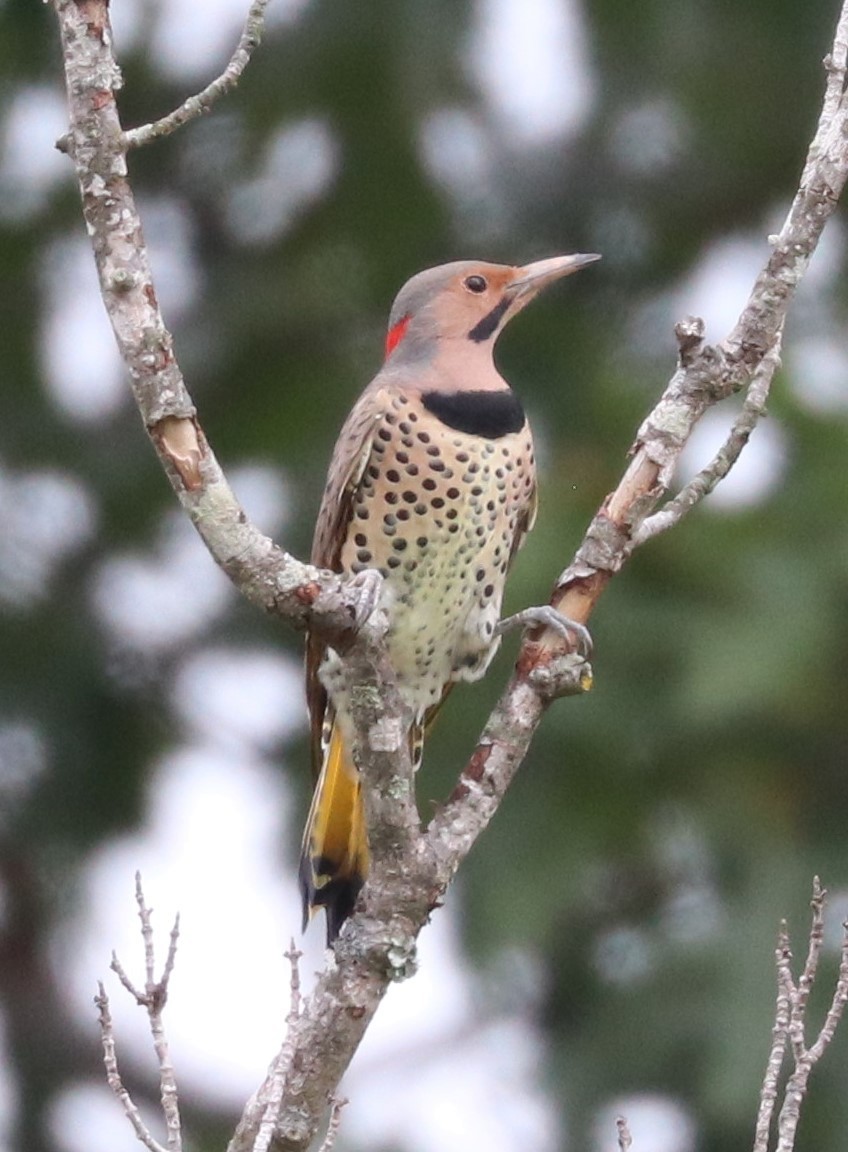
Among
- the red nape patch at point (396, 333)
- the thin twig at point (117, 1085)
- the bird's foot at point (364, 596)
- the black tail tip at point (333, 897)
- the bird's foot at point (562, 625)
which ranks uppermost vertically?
the red nape patch at point (396, 333)

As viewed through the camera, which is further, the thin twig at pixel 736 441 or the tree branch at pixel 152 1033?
the thin twig at pixel 736 441

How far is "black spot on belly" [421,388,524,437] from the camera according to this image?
510cm

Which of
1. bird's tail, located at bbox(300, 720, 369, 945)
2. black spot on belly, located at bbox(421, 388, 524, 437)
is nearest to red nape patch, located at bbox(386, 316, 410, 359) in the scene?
black spot on belly, located at bbox(421, 388, 524, 437)

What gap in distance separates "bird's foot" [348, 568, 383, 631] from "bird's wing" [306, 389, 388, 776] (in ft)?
4.02

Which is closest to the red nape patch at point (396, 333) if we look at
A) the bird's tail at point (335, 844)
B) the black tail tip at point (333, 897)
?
the bird's tail at point (335, 844)

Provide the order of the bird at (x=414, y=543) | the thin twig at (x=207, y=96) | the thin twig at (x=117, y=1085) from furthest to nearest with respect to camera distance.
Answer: the bird at (x=414, y=543)
the thin twig at (x=207, y=96)
the thin twig at (x=117, y=1085)

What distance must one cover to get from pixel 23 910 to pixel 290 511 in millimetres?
1988

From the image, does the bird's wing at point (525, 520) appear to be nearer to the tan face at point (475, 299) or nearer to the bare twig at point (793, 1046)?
the tan face at point (475, 299)

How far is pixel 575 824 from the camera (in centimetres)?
777

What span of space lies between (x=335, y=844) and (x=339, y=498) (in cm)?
68

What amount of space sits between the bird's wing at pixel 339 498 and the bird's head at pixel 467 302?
13.4 inches

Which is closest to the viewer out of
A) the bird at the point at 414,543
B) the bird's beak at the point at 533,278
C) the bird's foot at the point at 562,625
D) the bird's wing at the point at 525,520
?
the bird's foot at the point at 562,625

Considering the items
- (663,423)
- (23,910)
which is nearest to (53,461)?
(23,910)

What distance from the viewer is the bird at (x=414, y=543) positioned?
500 centimetres
